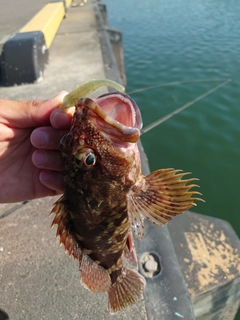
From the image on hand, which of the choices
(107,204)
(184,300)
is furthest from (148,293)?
(107,204)

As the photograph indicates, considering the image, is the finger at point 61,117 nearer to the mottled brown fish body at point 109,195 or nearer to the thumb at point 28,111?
the thumb at point 28,111

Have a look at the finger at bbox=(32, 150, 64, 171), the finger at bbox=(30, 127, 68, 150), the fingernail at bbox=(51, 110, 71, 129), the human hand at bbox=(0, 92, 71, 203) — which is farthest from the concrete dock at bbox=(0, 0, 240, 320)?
the fingernail at bbox=(51, 110, 71, 129)

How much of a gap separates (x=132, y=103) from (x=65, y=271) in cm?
210

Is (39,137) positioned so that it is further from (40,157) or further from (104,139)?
(104,139)

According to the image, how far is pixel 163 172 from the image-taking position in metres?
2.35

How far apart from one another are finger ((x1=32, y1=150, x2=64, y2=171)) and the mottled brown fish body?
47cm

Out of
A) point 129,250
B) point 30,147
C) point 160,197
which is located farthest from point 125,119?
point 30,147

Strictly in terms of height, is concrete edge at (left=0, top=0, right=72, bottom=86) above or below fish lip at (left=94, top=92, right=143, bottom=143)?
below

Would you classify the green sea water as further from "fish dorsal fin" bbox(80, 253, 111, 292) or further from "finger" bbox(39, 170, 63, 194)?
"finger" bbox(39, 170, 63, 194)

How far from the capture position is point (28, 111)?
2.65 metres

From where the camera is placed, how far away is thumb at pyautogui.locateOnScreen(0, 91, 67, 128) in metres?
2.58

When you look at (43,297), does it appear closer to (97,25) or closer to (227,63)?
(97,25)

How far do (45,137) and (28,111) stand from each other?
29 centimetres

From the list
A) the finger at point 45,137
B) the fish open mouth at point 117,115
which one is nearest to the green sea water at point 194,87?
the finger at point 45,137
